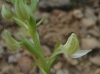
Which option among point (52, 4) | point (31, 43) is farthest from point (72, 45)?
point (52, 4)

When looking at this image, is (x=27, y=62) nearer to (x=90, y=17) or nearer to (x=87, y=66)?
(x=87, y=66)

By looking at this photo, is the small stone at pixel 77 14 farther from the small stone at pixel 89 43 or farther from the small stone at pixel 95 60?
the small stone at pixel 95 60

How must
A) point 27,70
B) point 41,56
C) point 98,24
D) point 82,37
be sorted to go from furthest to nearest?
point 98,24 → point 82,37 → point 27,70 → point 41,56

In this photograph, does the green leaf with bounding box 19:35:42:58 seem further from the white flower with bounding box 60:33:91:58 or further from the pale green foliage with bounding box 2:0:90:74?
the white flower with bounding box 60:33:91:58

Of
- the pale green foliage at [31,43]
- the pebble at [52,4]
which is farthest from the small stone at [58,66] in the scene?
the pale green foliage at [31,43]

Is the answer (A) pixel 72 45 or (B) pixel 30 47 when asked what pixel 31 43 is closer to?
(B) pixel 30 47

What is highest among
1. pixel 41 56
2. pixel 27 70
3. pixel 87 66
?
pixel 41 56

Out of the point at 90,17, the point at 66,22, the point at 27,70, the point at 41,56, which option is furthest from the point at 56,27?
the point at 41,56
